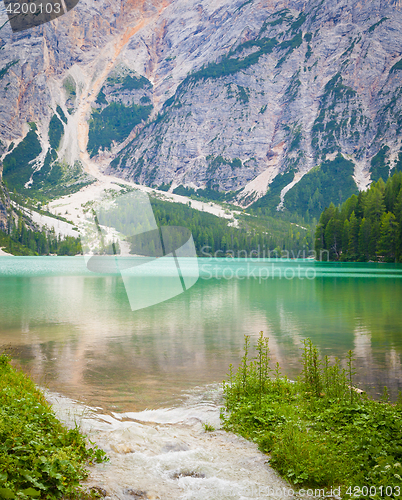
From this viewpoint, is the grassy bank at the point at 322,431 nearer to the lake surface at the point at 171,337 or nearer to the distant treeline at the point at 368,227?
the lake surface at the point at 171,337

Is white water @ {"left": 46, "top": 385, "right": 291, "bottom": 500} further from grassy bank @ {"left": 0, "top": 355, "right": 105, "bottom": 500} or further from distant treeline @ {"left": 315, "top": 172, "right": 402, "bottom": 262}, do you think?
distant treeline @ {"left": 315, "top": 172, "right": 402, "bottom": 262}

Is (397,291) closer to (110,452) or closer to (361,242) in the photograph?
(110,452)

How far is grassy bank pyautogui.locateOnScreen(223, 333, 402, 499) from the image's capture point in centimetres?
643

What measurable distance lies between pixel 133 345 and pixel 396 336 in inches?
594

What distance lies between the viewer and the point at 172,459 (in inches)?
303

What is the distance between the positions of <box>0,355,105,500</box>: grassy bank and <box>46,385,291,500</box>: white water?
1.48ft

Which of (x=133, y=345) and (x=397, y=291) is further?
(x=397, y=291)

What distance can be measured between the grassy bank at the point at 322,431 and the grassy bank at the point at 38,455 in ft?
11.8

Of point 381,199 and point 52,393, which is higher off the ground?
point 381,199

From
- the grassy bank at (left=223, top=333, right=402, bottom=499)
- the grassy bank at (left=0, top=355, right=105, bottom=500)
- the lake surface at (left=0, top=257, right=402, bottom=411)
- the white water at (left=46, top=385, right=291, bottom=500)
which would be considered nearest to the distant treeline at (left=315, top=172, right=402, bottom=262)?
the lake surface at (left=0, top=257, right=402, bottom=411)

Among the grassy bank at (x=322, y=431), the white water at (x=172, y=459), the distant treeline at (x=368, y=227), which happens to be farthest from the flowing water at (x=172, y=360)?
the distant treeline at (x=368, y=227)

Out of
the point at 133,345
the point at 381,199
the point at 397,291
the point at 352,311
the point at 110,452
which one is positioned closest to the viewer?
the point at 110,452

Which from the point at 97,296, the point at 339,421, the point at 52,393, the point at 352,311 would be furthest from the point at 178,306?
the point at 339,421

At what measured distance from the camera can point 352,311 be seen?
3300 centimetres
